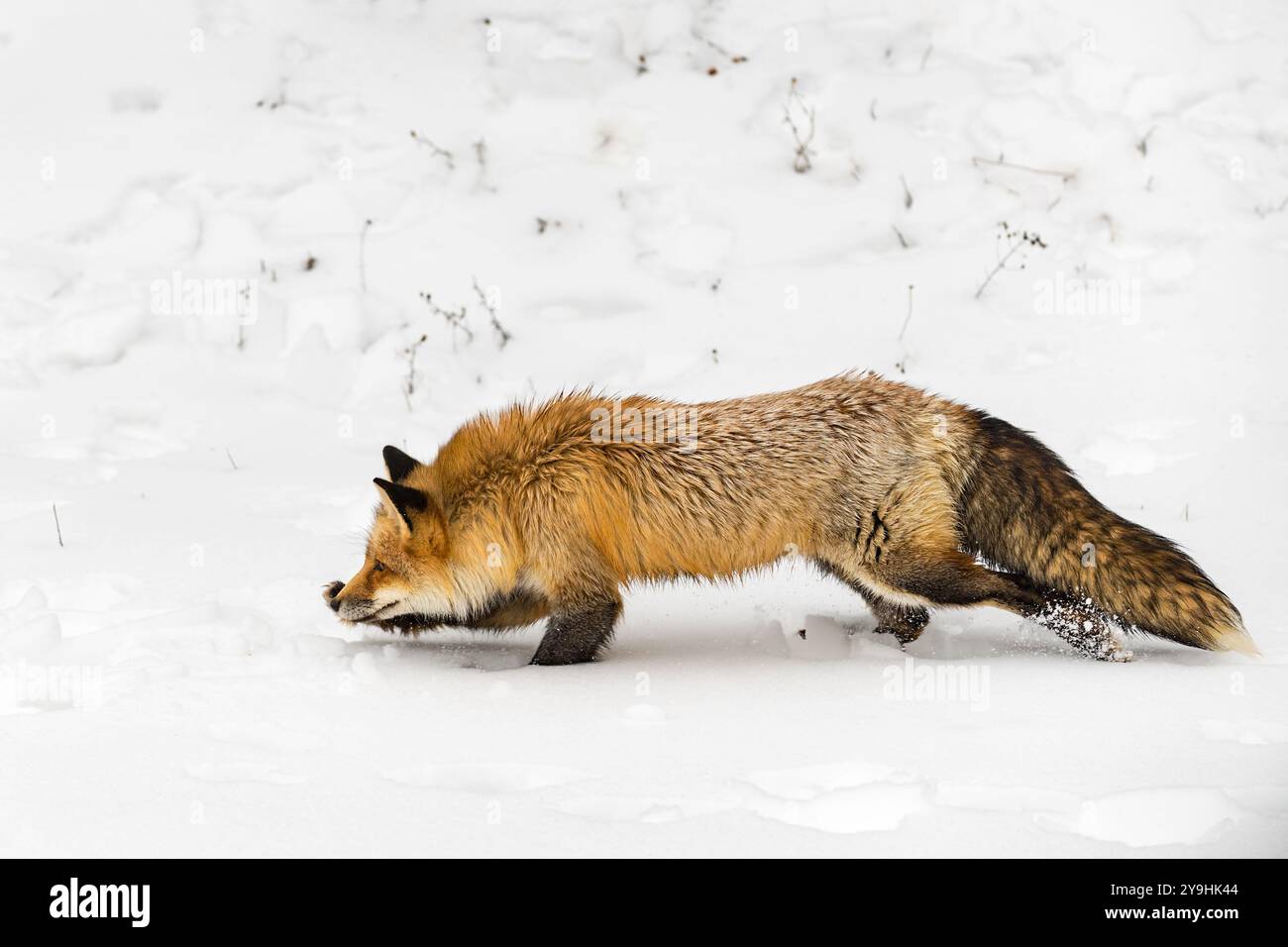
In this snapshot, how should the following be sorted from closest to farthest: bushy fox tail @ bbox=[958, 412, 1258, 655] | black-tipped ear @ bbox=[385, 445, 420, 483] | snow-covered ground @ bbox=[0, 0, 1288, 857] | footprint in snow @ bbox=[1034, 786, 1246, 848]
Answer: footprint in snow @ bbox=[1034, 786, 1246, 848] < snow-covered ground @ bbox=[0, 0, 1288, 857] < bushy fox tail @ bbox=[958, 412, 1258, 655] < black-tipped ear @ bbox=[385, 445, 420, 483]

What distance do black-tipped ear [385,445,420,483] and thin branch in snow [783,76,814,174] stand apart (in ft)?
20.8

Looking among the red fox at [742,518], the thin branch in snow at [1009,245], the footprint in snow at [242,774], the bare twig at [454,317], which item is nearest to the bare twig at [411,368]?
the bare twig at [454,317]

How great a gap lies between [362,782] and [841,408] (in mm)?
3054

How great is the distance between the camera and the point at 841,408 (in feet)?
20.4

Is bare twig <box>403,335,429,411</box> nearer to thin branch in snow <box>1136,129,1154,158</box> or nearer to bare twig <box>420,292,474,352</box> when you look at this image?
bare twig <box>420,292,474,352</box>

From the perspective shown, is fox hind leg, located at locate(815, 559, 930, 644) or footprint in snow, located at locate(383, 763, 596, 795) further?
fox hind leg, located at locate(815, 559, 930, 644)

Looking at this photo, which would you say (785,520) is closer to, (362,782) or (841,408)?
(841,408)

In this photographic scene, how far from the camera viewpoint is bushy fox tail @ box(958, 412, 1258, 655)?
5.59 metres

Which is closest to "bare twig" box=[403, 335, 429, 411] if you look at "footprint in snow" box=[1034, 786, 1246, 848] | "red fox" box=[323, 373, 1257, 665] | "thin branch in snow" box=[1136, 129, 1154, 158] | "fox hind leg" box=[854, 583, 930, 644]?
"red fox" box=[323, 373, 1257, 665]

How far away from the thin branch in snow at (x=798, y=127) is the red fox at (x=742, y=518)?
5691 mm

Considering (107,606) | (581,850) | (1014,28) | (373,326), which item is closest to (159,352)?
(373,326)

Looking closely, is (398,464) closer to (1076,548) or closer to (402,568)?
(402,568)

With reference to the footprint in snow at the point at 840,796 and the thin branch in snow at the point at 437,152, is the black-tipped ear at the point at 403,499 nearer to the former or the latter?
the footprint in snow at the point at 840,796

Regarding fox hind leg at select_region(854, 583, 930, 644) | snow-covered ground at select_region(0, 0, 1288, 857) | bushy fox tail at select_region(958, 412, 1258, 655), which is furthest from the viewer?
fox hind leg at select_region(854, 583, 930, 644)
